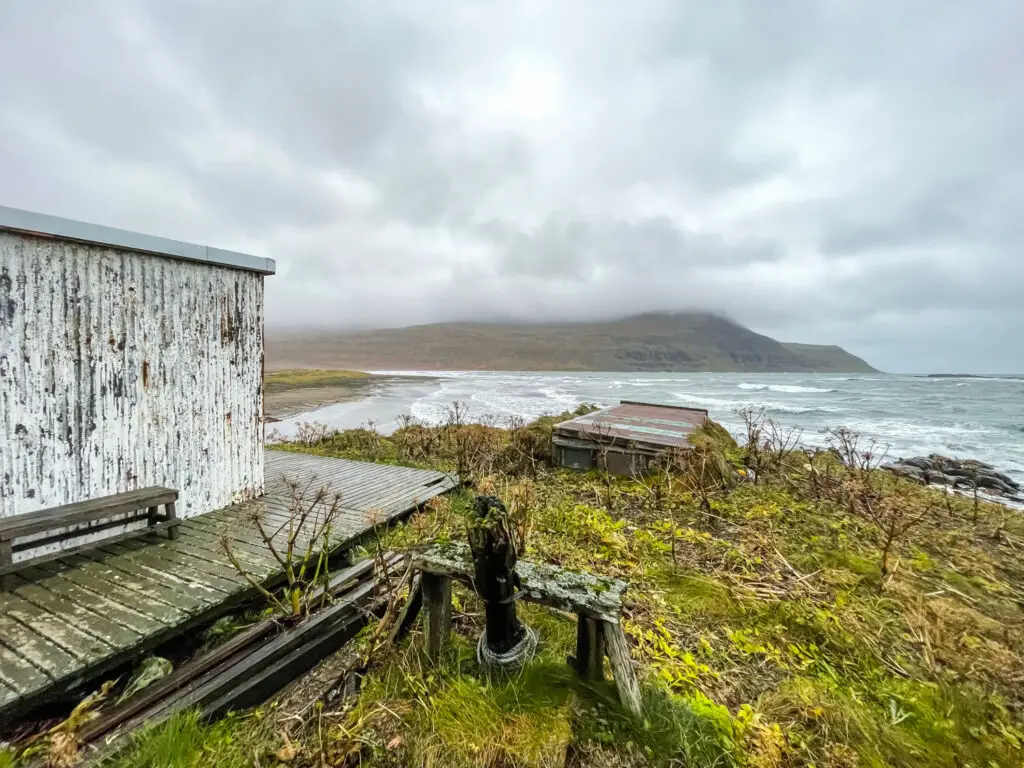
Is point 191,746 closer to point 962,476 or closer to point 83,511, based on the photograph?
point 83,511

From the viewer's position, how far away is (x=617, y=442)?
7.54 metres

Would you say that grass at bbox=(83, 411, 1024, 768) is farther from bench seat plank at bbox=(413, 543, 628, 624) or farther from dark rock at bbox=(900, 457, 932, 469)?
dark rock at bbox=(900, 457, 932, 469)

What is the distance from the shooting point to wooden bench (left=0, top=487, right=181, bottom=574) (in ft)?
10.9

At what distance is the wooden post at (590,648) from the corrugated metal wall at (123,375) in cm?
458

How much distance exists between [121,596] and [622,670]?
3.72 meters

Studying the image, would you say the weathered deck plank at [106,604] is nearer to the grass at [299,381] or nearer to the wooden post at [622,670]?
the wooden post at [622,670]

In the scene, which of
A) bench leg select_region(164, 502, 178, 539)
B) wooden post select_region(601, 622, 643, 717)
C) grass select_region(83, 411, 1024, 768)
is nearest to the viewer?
grass select_region(83, 411, 1024, 768)

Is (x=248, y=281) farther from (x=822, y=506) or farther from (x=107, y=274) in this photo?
(x=822, y=506)

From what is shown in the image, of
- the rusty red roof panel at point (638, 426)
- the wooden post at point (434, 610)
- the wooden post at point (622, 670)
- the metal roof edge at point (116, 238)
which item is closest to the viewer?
the wooden post at point (622, 670)

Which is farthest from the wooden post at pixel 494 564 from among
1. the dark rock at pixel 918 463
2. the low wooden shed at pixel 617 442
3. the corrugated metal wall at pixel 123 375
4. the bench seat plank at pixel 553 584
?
the dark rock at pixel 918 463

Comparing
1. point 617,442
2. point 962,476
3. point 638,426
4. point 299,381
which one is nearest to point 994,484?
point 962,476

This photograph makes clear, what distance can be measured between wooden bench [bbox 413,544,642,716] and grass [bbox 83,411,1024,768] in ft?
0.42

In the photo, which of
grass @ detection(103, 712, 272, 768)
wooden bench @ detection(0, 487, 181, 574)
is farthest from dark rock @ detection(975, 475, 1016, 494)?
wooden bench @ detection(0, 487, 181, 574)

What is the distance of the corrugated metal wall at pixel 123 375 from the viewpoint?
3615 millimetres
